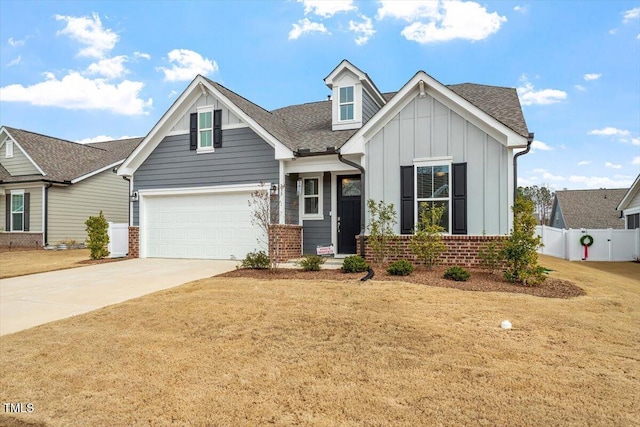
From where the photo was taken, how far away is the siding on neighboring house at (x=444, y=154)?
10.1 m

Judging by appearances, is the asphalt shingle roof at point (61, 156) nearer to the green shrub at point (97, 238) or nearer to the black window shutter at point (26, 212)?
the black window shutter at point (26, 212)

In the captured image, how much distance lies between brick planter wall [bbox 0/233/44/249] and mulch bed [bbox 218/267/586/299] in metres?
15.0

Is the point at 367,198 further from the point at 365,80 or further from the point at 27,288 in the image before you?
the point at 27,288

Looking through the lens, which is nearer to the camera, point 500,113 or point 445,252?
point 445,252

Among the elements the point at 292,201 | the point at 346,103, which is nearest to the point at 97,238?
the point at 292,201

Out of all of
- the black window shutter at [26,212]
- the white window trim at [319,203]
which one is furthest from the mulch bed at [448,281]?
the black window shutter at [26,212]

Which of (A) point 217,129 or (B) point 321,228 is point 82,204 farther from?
(B) point 321,228

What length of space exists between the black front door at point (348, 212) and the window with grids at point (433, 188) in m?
2.63

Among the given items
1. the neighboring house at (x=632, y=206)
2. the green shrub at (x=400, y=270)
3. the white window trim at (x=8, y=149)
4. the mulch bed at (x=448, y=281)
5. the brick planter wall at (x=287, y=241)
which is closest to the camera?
the mulch bed at (x=448, y=281)

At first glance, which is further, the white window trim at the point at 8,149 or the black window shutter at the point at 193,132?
the white window trim at the point at 8,149

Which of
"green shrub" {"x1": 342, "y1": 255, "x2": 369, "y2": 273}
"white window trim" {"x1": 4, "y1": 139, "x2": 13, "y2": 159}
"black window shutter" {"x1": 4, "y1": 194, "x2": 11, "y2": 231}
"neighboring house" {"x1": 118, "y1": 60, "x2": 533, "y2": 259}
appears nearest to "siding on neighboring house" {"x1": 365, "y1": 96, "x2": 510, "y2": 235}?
"neighboring house" {"x1": 118, "y1": 60, "x2": 533, "y2": 259}

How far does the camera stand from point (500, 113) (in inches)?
444

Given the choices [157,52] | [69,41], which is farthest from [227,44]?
[69,41]

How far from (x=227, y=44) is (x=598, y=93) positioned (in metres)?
14.6
